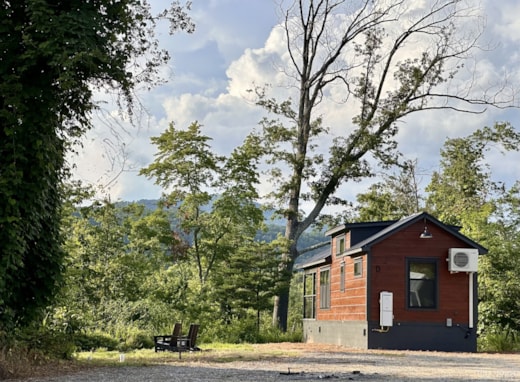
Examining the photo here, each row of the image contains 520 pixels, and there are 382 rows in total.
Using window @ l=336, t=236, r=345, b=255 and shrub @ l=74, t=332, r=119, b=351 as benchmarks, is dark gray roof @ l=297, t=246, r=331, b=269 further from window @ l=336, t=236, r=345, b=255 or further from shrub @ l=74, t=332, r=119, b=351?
shrub @ l=74, t=332, r=119, b=351

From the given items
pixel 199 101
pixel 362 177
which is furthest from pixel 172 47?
pixel 362 177

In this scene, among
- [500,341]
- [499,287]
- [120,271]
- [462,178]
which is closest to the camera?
[500,341]

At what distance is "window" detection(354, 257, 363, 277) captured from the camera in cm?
1812

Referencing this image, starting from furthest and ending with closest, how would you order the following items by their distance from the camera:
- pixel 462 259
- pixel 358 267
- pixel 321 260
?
pixel 321 260 → pixel 358 267 → pixel 462 259

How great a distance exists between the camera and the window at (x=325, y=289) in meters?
21.3

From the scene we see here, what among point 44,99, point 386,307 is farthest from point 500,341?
point 44,99

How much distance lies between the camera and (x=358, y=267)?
723 inches

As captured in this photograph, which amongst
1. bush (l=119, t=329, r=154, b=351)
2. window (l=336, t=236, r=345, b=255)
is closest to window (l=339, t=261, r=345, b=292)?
window (l=336, t=236, r=345, b=255)

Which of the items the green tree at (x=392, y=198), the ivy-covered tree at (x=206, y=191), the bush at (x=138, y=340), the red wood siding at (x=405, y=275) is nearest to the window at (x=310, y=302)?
the ivy-covered tree at (x=206, y=191)

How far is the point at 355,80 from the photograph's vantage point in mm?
27938

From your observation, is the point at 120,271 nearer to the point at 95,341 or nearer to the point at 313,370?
the point at 95,341

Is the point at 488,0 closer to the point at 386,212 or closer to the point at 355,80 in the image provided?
the point at 355,80

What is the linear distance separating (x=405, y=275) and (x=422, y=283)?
573mm

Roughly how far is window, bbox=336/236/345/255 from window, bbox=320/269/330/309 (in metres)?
1.37
